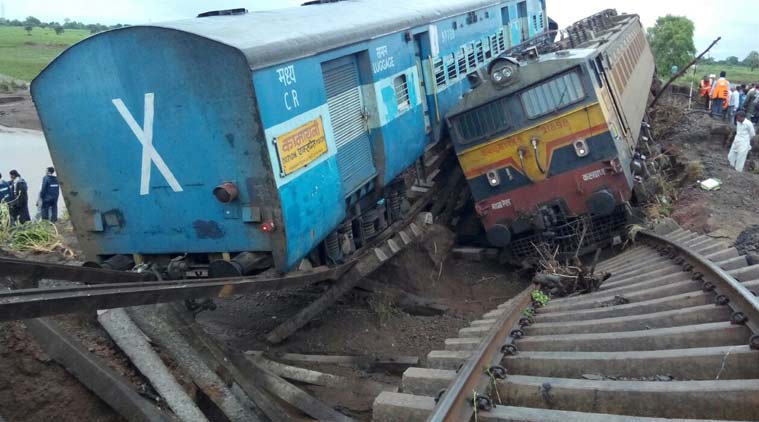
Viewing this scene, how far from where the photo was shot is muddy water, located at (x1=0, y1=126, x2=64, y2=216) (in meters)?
20.2

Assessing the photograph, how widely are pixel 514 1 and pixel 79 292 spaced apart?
43.8ft

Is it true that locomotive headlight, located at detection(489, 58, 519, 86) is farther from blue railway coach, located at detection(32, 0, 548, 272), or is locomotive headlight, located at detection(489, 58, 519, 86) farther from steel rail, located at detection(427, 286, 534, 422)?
steel rail, located at detection(427, 286, 534, 422)

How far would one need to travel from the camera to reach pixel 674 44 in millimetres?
35906

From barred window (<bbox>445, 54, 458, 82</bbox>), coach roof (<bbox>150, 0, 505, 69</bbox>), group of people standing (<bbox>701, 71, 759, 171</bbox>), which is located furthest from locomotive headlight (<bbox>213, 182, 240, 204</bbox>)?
group of people standing (<bbox>701, 71, 759, 171</bbox>)

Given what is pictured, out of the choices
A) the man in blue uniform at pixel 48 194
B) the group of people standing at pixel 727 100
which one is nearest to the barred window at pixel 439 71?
the man in blue uniform at pixel 48 194

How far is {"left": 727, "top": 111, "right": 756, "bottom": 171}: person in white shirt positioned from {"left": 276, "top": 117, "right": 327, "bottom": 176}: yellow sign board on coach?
982 centimetres

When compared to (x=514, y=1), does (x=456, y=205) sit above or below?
below

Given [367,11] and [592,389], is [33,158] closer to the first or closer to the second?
[367,11]

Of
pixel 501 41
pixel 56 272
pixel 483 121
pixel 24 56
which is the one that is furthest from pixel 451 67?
pixel 24 56

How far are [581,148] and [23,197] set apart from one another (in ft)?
34.2

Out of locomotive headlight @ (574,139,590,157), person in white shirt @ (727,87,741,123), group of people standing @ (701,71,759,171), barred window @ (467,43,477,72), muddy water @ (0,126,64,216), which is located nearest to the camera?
locomotive headlight @ (574,139,590,157)

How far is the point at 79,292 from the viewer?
341cm

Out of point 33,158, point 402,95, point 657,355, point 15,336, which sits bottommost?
point 33,158

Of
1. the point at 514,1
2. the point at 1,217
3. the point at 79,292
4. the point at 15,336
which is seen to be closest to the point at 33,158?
the point at 1,217
